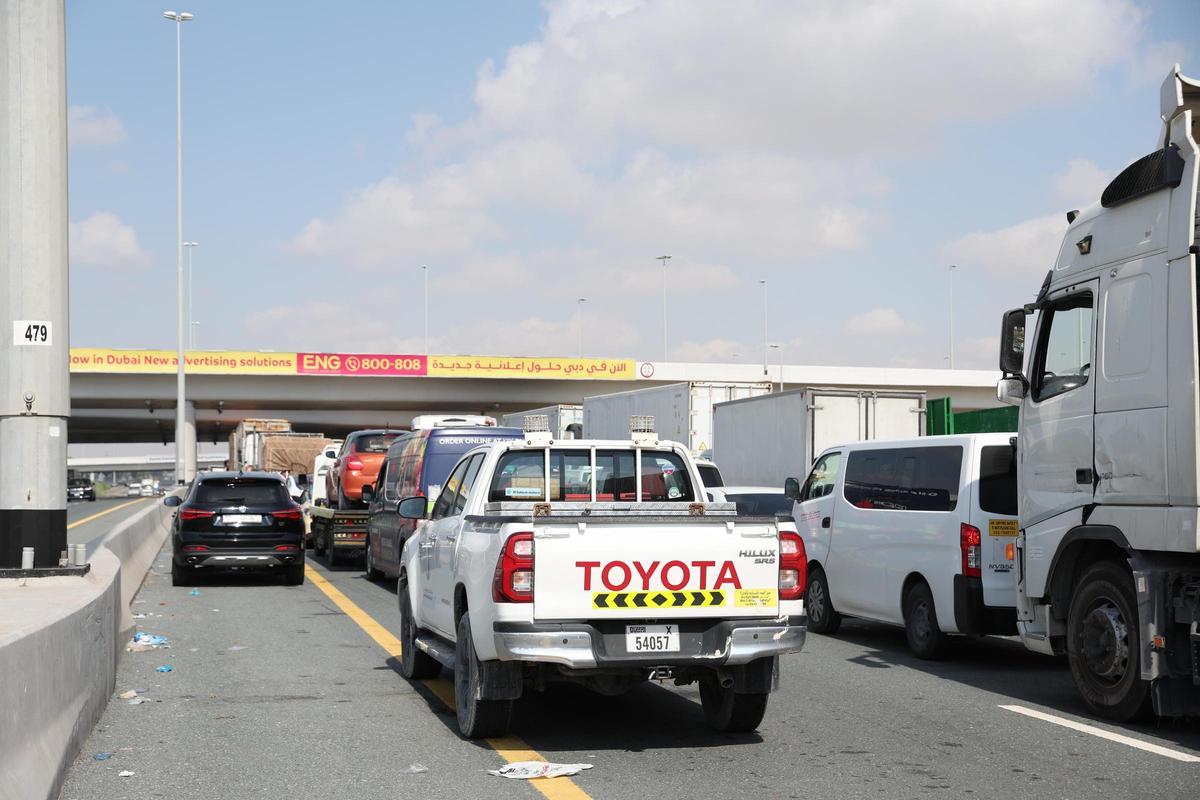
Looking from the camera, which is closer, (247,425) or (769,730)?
(769,730)

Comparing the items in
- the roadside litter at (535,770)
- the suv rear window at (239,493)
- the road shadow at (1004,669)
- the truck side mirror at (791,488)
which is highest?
the truck side mirror at (791,488)

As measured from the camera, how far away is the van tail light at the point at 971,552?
10.9 m

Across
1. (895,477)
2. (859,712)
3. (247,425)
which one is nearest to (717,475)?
(895,477)

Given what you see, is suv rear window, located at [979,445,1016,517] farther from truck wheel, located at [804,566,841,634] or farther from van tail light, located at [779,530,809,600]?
van tail light, located at [779,530,809,600]

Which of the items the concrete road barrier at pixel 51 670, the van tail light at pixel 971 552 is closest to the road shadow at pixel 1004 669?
the van tail light at pixel 971 552

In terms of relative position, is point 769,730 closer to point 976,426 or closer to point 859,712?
point 859,712

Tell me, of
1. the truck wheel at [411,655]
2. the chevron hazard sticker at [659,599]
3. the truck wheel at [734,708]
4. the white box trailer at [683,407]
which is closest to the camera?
the chevron hazard sticker at [659,599]

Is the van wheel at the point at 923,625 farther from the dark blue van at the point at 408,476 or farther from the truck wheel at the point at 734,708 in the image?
the dark blue van at the point at 408,476

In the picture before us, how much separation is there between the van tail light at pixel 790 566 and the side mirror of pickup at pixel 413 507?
3.20 metres

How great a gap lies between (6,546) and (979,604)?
26.8 ft

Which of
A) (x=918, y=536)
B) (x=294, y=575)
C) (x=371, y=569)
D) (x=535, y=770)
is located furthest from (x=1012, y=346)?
(x=371, y=569)

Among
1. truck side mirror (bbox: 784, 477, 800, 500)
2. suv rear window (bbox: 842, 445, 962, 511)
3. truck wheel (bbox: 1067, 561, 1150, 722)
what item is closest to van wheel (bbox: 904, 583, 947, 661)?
suv rear window (bbox: 842, 445, 962, 511)

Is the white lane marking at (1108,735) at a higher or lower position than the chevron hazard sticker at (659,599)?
lower

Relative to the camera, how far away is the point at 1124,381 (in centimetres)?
831
